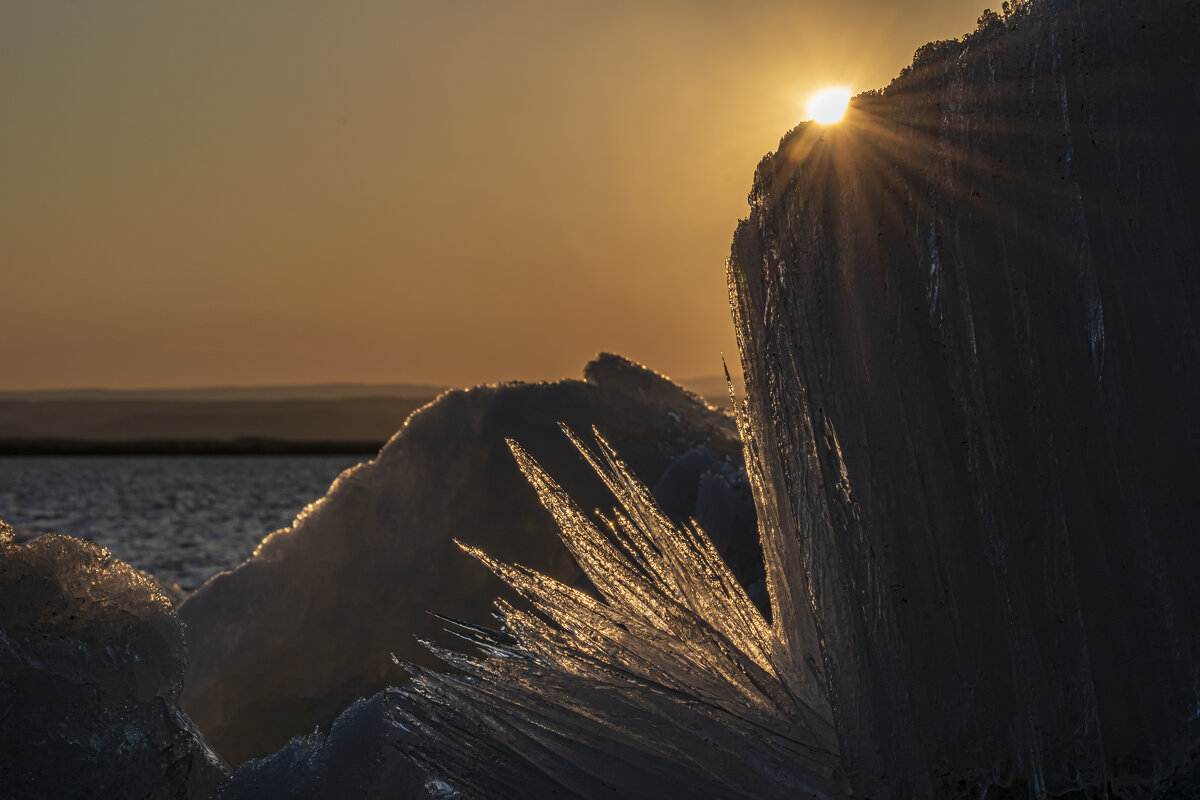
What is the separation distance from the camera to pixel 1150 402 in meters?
2.17

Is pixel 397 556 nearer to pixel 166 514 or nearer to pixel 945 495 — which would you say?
pixel 945 495

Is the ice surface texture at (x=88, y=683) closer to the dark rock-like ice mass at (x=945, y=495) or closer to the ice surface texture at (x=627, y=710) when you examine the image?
the dark rock-like ice mass at (x=945, y=495)

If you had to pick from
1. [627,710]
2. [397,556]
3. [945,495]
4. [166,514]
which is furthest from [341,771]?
[166,514]

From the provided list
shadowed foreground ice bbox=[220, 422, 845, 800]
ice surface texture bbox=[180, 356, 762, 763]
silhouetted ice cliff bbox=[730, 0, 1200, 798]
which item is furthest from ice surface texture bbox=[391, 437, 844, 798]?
ice surface texture bbox=[180, 356, 762, 763]

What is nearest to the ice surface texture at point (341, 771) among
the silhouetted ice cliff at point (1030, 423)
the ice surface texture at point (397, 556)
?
the silhouetted ice cliff at point (1030, 423)

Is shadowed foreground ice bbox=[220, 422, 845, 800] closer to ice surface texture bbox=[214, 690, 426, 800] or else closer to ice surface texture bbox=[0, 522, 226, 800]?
ice surface texture bbox=[214, 690, 426, 800]

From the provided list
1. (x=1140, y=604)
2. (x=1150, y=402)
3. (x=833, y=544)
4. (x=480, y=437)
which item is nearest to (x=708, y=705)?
(x=833, y=544)

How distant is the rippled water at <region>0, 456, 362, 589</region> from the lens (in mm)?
26672

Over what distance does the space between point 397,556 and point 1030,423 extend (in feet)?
12.4

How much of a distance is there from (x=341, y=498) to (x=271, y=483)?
6711 cm

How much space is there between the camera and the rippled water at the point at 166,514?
87.5ft

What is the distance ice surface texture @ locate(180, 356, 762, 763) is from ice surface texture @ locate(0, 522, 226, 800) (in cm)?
204

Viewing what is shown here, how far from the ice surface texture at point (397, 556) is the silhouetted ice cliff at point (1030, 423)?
2.72 meters

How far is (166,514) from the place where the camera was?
139ft
